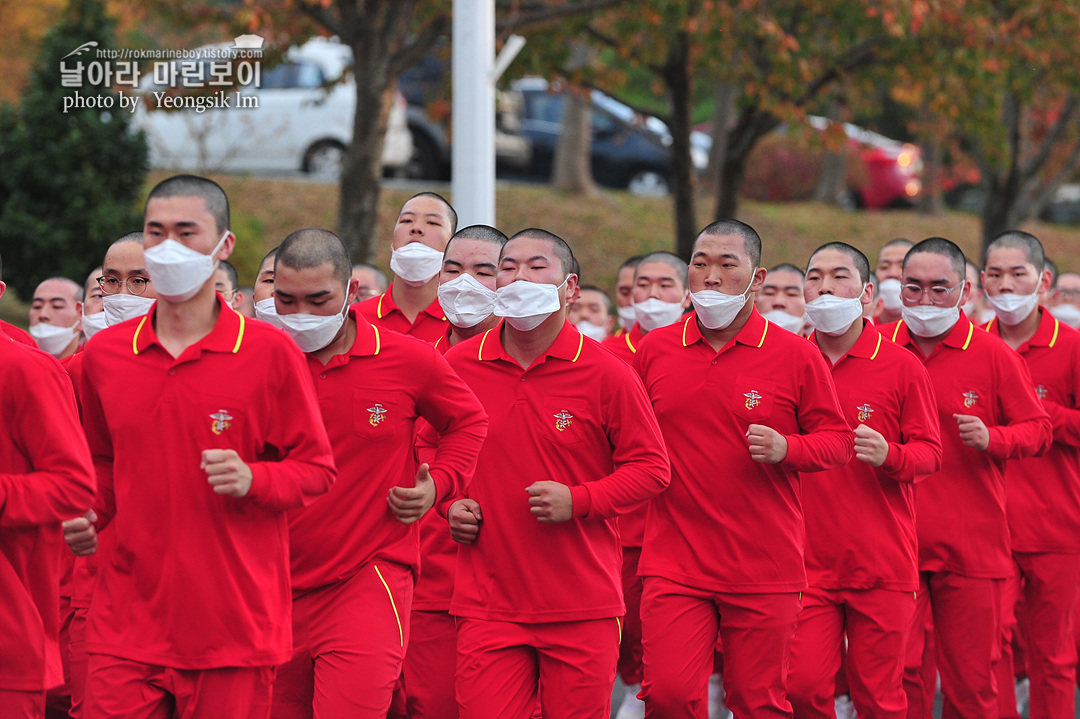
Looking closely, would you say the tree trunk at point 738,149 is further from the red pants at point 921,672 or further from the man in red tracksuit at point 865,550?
the man in red tracksuit at point 865,550

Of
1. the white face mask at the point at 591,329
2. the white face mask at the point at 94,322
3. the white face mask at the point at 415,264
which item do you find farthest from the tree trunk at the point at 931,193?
the white face mask at the point at 94,322

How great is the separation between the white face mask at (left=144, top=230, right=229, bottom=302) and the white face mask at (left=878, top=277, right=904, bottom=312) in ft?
17.6

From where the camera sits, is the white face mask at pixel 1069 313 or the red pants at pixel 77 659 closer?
the red pants at pixel 77 659

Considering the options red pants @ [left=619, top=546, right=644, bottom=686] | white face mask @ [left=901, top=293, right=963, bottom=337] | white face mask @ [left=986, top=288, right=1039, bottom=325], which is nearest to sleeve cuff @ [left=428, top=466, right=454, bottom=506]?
red pants @ [left=619, top=546, right=644, bottom=686]

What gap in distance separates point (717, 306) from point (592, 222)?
14715 millimetres

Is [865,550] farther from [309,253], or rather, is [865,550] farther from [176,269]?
[176,269]

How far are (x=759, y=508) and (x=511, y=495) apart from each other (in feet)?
4.01

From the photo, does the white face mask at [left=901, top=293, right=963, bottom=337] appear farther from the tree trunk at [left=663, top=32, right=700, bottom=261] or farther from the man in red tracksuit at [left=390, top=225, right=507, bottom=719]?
the tree trunk at [left=663, top=32, right=700, bottom=261]

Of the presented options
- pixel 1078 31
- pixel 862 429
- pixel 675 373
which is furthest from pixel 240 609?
pixel 1078 31

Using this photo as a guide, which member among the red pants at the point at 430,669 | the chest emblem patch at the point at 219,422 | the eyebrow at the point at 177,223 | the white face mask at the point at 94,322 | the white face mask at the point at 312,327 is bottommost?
the red pants at the point at 430,669

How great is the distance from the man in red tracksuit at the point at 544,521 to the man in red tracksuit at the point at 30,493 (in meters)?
1.66

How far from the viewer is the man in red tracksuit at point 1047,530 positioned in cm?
736

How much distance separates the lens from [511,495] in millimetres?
5402

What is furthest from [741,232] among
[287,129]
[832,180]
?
[832,180]
